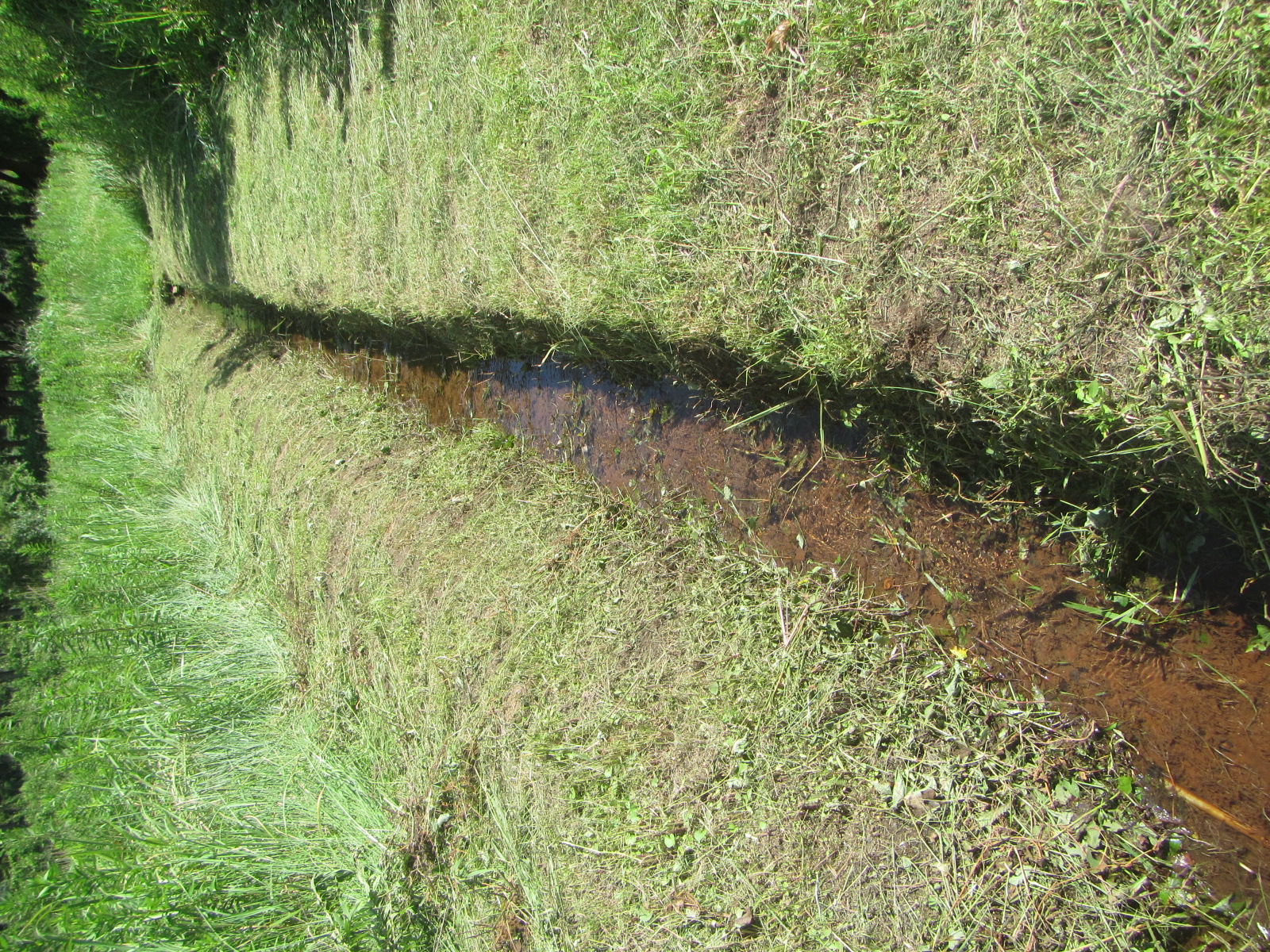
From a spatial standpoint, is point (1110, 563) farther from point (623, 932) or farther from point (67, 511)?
point (67, 511)

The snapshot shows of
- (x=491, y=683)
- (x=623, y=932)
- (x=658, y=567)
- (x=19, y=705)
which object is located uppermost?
(x=658, y=567)

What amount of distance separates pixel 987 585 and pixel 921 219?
4.92 feet

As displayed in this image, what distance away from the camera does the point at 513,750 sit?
12.8 feet

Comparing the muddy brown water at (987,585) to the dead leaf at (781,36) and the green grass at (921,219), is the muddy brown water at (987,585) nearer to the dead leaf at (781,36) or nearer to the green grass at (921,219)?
the green grass at (921,219)

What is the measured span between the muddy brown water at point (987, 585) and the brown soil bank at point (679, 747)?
11 cm

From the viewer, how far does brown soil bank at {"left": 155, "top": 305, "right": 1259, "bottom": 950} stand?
275cm

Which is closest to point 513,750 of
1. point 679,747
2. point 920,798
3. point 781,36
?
point 679,747

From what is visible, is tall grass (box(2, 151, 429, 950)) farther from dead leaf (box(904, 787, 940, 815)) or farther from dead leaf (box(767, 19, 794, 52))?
dead leaf (box(767, 19, 794, 52))

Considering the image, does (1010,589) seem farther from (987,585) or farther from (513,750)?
(513,750)

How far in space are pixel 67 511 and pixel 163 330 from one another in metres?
3.91

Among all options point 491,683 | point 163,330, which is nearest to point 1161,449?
point 491,683

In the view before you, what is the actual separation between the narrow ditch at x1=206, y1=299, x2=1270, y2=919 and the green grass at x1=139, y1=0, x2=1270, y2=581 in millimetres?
197

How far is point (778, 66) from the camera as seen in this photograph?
3006 mm

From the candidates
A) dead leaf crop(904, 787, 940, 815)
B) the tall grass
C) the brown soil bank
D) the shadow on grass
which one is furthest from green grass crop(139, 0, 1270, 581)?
the tall grass
